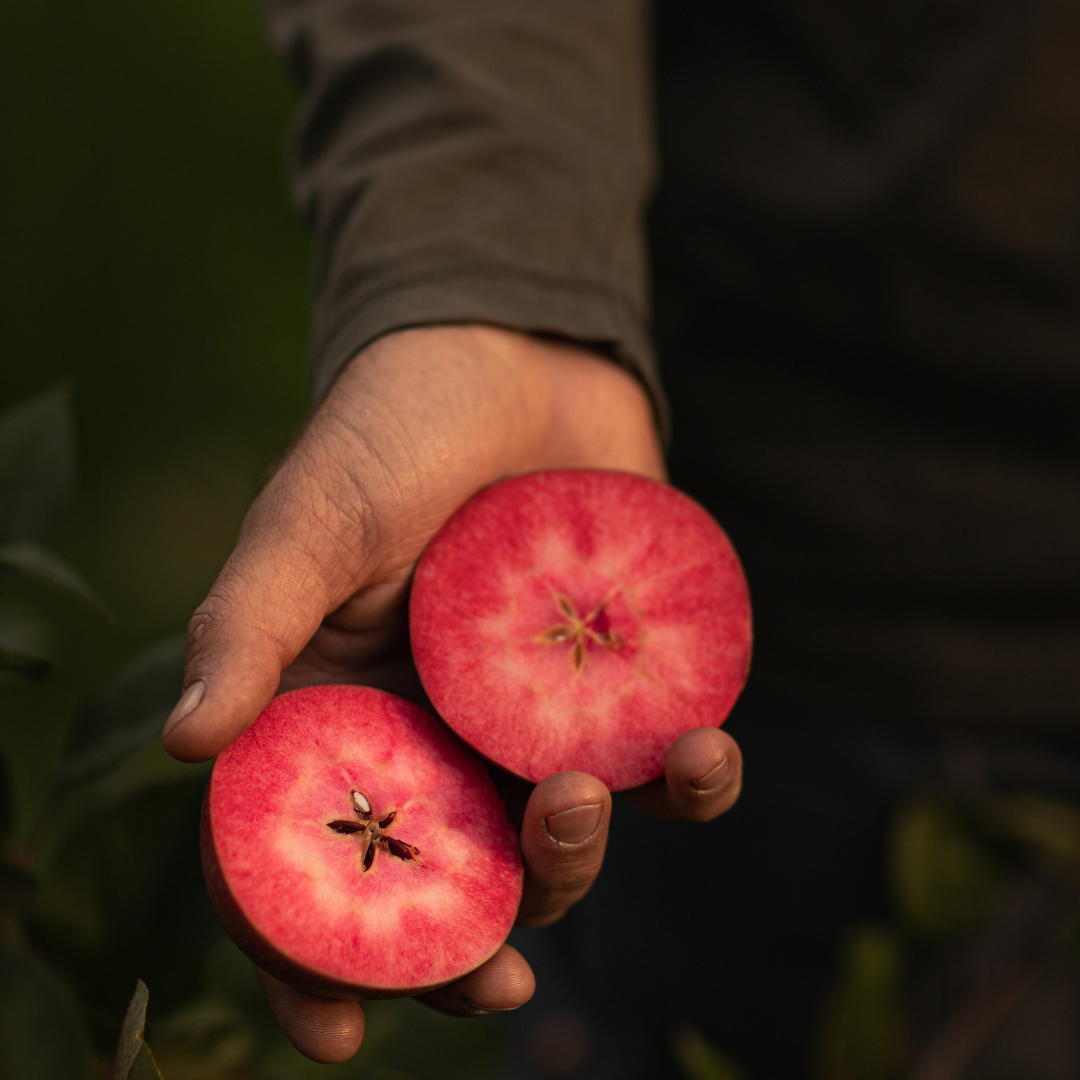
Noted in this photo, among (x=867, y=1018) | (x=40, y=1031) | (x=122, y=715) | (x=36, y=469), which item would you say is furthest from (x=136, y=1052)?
(x=867, y=1018)

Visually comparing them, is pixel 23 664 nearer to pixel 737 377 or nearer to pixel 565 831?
pixel 565 831

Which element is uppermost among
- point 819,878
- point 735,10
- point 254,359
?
point 735,10

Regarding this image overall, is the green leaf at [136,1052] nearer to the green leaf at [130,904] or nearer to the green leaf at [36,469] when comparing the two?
the green leaf at [130,904]

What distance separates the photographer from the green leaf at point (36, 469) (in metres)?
0.55

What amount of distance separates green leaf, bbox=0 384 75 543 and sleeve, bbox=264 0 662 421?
15cm

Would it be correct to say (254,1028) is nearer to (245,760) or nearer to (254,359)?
(245,760)

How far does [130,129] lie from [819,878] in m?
1.53

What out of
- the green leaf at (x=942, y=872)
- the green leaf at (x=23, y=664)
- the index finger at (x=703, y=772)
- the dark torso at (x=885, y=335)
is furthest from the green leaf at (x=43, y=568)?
the green leaf at (x=942, y=872)

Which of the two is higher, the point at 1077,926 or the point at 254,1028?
the point at 254,1028

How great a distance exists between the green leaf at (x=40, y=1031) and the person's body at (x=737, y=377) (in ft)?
0.30

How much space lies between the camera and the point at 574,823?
0.47 meters

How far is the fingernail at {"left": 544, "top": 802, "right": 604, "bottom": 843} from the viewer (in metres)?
0.47

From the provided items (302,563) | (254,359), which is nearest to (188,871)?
(302,563)

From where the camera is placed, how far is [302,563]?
484 millimetres
